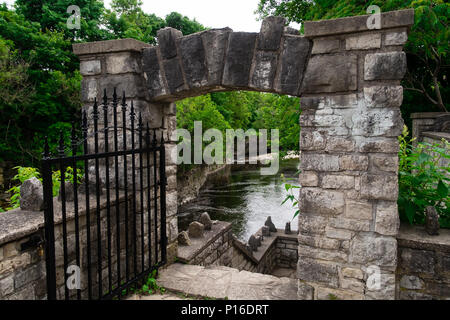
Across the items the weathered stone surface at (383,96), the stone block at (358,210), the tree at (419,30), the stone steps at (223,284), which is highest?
the tree at (419,30)

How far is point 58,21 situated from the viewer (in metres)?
11.8

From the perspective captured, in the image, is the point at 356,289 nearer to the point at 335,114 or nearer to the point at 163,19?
the point at 335,114

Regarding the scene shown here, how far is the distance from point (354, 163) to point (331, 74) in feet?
2.47

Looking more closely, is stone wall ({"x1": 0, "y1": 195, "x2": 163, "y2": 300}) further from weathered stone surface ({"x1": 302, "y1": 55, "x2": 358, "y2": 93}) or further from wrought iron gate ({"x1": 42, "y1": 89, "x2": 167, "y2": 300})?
weathered stone surface ({"x1": 302, "y1": 55, "x2": 358, "y2": 93})

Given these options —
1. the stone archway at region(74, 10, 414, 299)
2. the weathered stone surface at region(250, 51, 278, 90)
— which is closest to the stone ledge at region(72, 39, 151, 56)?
the stone archway at region(74, 10, 414, 299)

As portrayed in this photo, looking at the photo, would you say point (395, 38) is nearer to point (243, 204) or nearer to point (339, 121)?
point (339, 121)

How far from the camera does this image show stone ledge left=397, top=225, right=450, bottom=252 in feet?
8.02

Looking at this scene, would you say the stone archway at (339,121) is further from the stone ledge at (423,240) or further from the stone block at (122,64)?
the stone block at (122,64)

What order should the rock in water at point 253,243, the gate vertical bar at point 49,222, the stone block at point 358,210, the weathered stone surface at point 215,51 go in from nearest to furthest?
the gate vertical bar at point 49,222
the stone block at point 358,210
the weathered stone surface at point 215,51
the rock in water at point 253,243

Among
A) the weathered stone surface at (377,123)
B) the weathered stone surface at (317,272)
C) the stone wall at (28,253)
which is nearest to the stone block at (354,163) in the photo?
the weathered stone surface at (377,123)

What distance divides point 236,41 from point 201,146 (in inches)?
536

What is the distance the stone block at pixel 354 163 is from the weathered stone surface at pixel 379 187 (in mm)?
78

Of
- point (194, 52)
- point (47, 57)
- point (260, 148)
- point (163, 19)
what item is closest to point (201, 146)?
point (47, 57)

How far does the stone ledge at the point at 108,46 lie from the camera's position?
306cm
